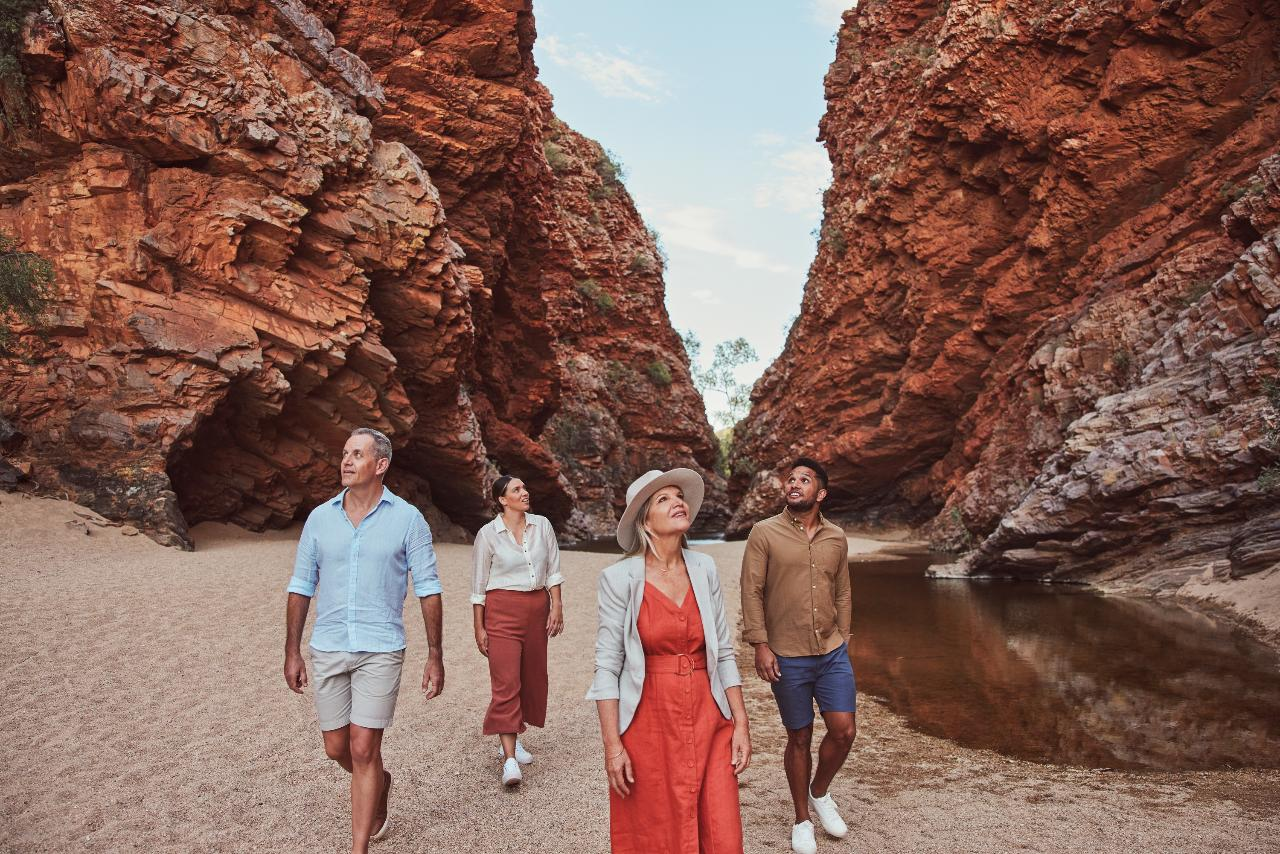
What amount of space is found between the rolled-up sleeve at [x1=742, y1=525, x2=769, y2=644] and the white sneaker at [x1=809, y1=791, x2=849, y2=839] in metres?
0.98

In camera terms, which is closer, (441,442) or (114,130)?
(114,130)

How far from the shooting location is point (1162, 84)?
2162 cm

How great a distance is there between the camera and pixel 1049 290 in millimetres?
24891

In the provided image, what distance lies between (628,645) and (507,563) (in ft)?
8.35

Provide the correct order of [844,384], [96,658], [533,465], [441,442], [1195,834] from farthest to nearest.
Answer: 1. [844,384]
2. [533,465]
3. [441,442]
4. [96,658]
5. [1195,834]

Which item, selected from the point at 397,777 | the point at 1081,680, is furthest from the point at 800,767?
the point at 1081,680

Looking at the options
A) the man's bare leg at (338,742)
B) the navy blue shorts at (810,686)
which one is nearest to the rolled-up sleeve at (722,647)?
the navy blue shorts at (810,686)

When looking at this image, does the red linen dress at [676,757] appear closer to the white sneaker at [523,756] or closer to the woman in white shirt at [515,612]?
the woman in white shirt at [515,612]

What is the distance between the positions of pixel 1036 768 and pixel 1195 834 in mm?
1198

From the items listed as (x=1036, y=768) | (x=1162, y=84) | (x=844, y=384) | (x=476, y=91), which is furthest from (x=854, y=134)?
(x=1036, y=768)

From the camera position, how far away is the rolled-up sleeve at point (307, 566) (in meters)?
3.64

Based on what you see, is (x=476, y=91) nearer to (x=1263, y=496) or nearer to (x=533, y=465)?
(x=533, y=465)

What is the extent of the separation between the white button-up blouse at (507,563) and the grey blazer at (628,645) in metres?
2.40

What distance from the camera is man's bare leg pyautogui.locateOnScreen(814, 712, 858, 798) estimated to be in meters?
4.00
